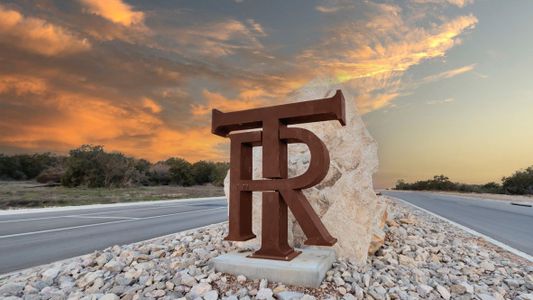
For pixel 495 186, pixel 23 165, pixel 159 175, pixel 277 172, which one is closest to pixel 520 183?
pixel 495 186

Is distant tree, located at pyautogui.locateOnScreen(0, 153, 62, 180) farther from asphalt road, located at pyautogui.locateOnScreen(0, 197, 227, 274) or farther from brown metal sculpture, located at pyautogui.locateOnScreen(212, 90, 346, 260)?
brown metal sculpture, located at pyautogui.locateOnScreen(212, 90, 346, 260)

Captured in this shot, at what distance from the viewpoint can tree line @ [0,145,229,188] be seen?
1332 inches

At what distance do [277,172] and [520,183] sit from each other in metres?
47.2

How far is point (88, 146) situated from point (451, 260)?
35899 mm

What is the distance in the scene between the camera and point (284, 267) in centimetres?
419

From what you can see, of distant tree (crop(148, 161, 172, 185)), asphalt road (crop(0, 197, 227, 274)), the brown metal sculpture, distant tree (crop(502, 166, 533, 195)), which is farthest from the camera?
distant tree (crop(148, 161, 172, 185))

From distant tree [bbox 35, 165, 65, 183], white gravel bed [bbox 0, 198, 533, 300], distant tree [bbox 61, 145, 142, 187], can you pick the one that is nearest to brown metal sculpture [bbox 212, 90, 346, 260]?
white gravel bed [bbox 0, 198, 533, 300]

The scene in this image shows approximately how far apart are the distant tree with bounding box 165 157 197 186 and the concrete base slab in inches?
1685

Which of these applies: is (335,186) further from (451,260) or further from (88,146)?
(88,146)

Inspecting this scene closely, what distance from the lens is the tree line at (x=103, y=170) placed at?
33.8 m

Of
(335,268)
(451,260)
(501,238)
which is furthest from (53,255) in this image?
(501,238)

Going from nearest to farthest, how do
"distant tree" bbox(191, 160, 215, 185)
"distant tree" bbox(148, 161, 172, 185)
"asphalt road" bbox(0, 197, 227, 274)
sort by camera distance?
"asphalt road" bbox(0, 197, 227, 274), "distant tree" bbox(148, 161, 172, 185), "distant tree" bbox(191, 160, 215, 185)

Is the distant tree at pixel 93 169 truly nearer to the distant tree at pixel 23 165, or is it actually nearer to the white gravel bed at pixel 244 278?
the distant tree at pixel 23 165

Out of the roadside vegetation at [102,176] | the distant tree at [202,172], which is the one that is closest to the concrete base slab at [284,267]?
the roadside vegetation at [102,176]
